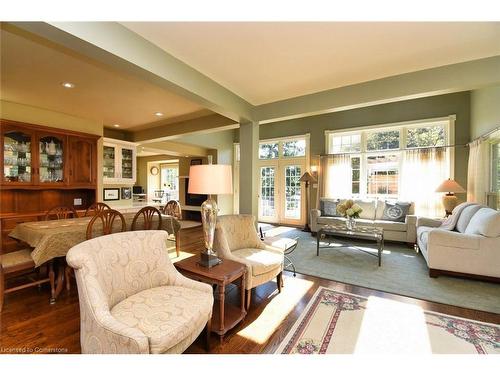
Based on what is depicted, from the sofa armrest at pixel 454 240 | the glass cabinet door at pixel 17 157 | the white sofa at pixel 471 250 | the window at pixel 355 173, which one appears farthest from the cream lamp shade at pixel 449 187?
the glass cabinet door at pixel 17 157

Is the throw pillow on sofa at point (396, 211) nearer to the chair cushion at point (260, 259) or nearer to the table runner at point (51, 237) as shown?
the chair cushion at point (260, 259)

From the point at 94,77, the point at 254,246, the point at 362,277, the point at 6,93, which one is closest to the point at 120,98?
the point at 94,77

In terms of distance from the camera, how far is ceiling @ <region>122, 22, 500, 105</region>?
1.92 metres

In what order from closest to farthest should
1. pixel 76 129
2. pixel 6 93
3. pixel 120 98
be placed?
1. pixel 6 93
2. pixel 120 98
3. pixel 76 129

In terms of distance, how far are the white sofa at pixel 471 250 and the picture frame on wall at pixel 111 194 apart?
5715 millimetres

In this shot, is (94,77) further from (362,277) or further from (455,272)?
(455,272)

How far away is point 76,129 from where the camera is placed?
4.30 metres

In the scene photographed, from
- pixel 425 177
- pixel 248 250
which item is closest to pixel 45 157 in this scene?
pixel 248 250

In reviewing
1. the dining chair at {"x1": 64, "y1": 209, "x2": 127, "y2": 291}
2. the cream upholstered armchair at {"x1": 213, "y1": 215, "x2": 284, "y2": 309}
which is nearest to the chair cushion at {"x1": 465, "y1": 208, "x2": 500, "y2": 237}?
the cream upholstered armchair at {"x1": 213, "y1": 215, "x2": 284, "y2": 309}

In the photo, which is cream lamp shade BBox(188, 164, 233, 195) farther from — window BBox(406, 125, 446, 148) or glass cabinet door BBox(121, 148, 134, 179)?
window BBox(406, 125, 446, 148)

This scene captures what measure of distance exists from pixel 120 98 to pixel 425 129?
6064mm

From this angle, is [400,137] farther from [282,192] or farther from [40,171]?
[40,171]

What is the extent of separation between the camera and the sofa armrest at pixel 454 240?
288 centimetres
